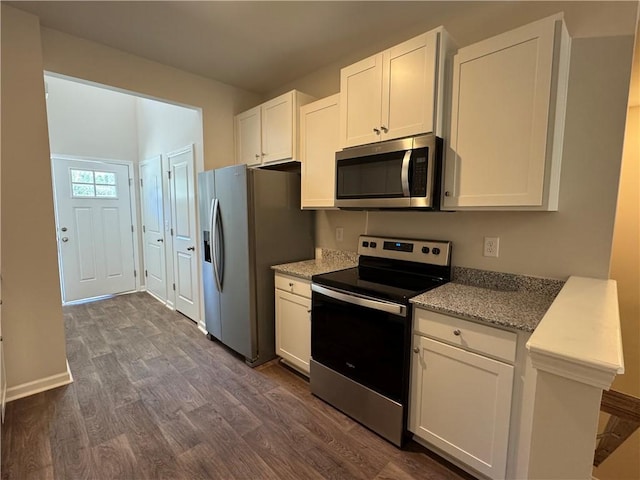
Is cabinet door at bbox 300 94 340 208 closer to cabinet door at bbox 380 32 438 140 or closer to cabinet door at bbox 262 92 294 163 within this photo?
cabinet door at bbox 262 92 294 163

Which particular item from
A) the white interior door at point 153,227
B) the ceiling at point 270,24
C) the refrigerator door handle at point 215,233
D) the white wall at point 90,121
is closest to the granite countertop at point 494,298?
the ceiling at point 270,24

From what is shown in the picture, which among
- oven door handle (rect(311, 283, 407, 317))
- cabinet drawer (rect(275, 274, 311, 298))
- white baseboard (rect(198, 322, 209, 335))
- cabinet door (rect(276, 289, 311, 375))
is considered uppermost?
oven door handle (rect(311, 283, 407, 317))

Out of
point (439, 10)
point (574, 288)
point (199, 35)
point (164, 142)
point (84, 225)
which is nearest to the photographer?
point (574, 288)

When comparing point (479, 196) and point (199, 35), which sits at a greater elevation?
point (199, 35)


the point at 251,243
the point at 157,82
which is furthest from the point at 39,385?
the point at 157,82

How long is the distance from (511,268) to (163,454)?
2253mm

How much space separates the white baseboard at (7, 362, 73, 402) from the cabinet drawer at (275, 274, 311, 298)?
174 cm

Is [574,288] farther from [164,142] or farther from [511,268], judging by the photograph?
[164,142]

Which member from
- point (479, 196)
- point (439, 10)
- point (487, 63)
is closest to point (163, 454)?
point (479, 196)

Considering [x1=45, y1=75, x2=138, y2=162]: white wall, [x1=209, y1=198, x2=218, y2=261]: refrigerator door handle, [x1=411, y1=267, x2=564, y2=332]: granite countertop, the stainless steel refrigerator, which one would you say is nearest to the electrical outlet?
[x1=411, y1=267, x2=564, y2=332]: granite countertop

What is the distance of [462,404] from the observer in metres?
1.54

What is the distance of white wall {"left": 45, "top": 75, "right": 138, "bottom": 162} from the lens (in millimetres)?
4137

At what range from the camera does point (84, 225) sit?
4.41 meters

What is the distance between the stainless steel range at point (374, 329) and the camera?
173 centimetres
